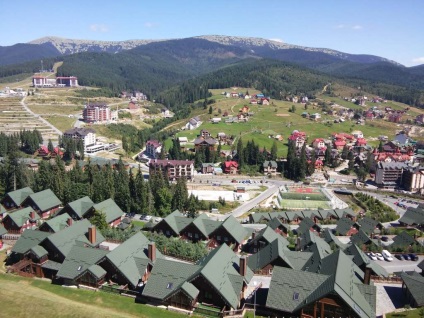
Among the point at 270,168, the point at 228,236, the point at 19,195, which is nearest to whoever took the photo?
the point at 228,236

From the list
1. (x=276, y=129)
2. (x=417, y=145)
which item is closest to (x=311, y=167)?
(x=276, y=129)

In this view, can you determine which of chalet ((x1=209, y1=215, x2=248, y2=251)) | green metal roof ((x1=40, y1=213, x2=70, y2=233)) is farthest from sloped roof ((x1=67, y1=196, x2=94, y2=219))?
chalet ((x1=209, y1=215, x2=248, y2=251))

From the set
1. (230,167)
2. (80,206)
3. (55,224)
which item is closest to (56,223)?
(55,224)

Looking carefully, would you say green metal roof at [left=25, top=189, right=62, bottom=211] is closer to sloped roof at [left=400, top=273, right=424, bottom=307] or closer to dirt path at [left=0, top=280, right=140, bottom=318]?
dirt path at [left=0, top=280, right=140, bottom=318]

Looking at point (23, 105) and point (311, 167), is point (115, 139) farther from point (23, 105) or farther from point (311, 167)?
point (311, 167)

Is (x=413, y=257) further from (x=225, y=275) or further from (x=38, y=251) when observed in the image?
(x=38, y=251)

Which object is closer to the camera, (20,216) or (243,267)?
(243,267)
